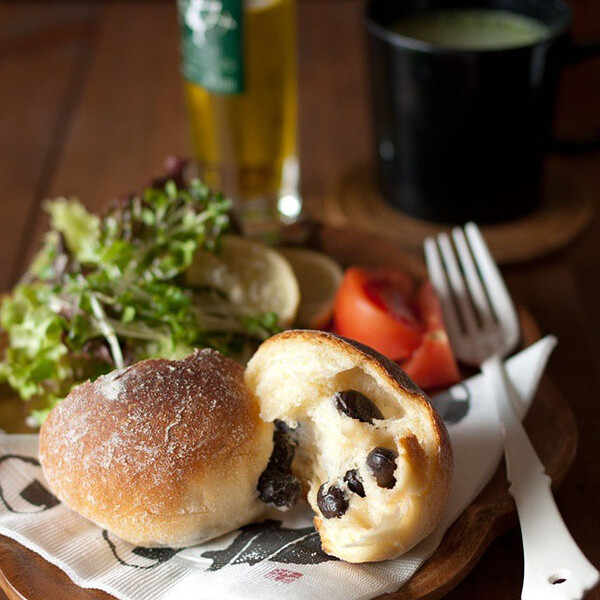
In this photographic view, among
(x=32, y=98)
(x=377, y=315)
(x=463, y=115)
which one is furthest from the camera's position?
(x=32, y=98)

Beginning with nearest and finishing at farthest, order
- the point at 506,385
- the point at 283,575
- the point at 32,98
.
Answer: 1. the point at 283,575
2. the point at 506,385
3. the point at 32,98

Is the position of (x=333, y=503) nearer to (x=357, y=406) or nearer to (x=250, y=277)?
(x=357, y=406)

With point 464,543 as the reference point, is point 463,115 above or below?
above

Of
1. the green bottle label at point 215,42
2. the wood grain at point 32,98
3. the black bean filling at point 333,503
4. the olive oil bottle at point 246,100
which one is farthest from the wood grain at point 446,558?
the green bottle label at point 215,42

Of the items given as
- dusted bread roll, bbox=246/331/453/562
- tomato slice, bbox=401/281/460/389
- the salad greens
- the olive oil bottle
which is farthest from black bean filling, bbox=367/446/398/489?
the olive oil bottle

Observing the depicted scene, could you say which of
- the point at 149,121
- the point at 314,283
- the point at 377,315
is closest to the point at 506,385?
the point at 377,315

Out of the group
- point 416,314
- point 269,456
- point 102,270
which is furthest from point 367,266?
point 269,456

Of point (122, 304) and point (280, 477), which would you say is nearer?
point (280, 477)

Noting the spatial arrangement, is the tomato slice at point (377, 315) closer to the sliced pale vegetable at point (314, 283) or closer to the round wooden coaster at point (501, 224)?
the sliced pale vegetable at point (314, 283)
